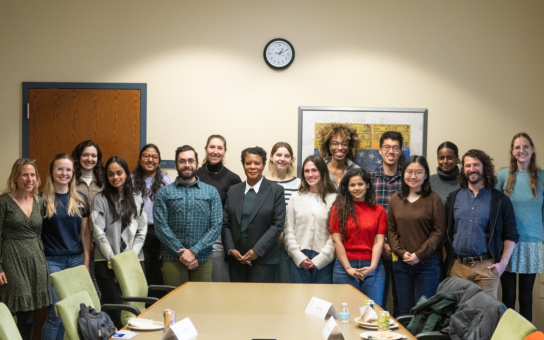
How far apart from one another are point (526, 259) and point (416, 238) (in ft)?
3.46

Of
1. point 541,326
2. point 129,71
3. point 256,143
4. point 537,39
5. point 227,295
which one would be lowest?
point 541,326

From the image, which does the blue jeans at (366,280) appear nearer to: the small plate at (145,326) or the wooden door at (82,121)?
the small plate at (145,326)

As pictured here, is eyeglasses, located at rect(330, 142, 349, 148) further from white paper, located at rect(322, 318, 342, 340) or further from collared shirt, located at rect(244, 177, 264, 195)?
white paper, located at rect(322, 318, 342, 340)

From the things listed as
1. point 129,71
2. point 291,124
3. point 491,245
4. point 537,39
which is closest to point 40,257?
point 129,71

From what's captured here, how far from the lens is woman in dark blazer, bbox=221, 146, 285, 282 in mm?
4945

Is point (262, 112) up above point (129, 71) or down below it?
below

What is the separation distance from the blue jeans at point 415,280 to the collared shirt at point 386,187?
60cm

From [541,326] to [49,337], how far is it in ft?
14.7

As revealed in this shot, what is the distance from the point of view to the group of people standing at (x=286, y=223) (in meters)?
4.55

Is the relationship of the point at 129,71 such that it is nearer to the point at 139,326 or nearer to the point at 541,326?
the point at 139,326

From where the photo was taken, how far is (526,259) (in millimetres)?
5051

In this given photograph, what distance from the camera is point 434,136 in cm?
601

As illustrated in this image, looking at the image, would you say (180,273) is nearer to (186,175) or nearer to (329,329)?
(186,175)

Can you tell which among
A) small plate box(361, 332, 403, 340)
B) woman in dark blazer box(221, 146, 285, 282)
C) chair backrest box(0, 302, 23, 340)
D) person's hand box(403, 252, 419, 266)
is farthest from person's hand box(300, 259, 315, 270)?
chair backrest box(0, 302, 23, 340)
